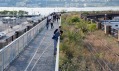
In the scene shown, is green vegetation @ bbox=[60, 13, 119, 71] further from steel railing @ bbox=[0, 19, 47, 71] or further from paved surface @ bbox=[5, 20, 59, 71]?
steel railing @ bbox=[0, 19, 47, 71]

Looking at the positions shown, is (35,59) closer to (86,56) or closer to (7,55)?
(7,55)


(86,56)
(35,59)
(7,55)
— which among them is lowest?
(86,56)

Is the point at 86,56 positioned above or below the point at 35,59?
below

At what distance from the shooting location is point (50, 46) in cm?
2750

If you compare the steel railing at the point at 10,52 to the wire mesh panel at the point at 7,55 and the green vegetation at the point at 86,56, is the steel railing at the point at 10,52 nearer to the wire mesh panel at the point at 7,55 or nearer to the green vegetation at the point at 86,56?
the wire mesh panel at the point at 7,55

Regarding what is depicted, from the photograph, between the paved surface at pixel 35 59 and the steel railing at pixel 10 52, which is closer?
the steel railing at pixel 10 52

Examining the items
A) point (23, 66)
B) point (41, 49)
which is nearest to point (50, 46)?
point (41, 49)

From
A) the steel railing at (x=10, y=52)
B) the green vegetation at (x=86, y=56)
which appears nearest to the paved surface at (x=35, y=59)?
the steel railing at (x=10, y=52)

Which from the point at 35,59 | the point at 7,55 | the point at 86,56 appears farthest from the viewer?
the point at 86,56

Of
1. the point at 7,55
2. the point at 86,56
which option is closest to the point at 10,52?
the point at 7,55

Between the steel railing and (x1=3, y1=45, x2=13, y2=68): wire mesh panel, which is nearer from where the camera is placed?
the steel railing

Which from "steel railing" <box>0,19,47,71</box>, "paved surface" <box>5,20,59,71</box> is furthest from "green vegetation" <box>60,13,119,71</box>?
"steel railing" <box>0,19,47,71</box>

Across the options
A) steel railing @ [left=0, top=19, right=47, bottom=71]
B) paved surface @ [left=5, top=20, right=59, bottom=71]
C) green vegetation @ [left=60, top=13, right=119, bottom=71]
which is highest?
steel railing @ [left=0, top=19, right=47, bottom=71]

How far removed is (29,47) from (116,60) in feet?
20.5
